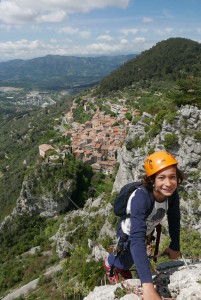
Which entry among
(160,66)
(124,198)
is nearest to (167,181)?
(124,198)

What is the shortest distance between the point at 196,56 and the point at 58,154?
247ft

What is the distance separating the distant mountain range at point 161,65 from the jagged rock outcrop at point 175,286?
3023 inches

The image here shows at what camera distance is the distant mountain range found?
82.0 metres

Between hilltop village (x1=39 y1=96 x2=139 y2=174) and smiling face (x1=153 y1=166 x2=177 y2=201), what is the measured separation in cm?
4155

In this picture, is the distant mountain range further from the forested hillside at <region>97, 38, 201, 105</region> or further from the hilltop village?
the hilltop village

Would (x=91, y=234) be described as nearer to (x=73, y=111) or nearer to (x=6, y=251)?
(x=6, y=251)

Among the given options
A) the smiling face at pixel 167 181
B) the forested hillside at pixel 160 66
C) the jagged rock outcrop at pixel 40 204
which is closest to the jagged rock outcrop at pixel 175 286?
the smiling face at pixel 167 181

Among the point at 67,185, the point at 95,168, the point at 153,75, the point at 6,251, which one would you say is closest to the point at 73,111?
the point at 153,75

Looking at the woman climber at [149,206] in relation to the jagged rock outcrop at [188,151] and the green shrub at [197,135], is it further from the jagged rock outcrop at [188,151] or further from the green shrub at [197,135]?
the green shrub at [197,135]

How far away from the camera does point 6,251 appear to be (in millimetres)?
40344

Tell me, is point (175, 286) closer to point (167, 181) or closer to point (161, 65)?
point (167, 181)

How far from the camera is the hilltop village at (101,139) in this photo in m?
47.7

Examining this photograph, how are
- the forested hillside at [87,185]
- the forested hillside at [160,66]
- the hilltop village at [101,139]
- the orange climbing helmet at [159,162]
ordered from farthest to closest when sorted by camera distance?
the forested hillside at [160,66]
the hilltop village at [101,139]
the forested hillside at [87,185]
the orange climbing helmet at [159,162]

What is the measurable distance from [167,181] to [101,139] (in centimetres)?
5106
